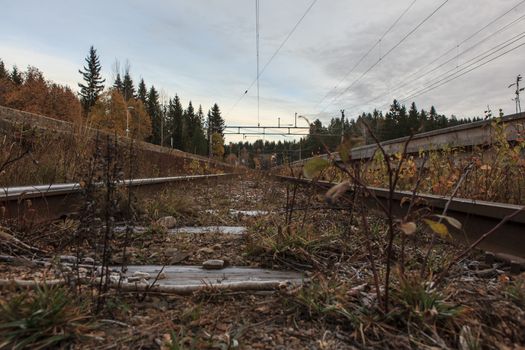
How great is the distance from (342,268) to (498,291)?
2.80 feet

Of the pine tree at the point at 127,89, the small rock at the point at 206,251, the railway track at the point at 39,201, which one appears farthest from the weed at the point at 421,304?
the pine tree at the point at 127,89

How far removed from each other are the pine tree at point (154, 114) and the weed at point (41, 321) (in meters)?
90.8

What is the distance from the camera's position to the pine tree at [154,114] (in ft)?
299

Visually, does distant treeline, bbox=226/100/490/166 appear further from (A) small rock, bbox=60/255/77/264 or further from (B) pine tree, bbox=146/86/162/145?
(B) pine tree, bbox=146/86/162/145

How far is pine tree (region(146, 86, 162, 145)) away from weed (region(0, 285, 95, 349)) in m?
90.8

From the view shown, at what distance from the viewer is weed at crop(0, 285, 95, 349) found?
132cm

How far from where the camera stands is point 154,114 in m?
99.2

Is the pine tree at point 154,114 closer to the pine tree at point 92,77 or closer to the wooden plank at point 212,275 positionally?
the pine tree at point 92,77

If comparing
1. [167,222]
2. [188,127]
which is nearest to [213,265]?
[167,222]

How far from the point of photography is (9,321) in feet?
4.57

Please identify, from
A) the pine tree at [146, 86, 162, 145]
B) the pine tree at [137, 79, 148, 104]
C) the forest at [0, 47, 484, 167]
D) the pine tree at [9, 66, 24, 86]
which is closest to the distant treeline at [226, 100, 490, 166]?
the forest at [0, 47, 484, 167]

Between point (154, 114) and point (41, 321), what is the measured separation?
10350 centimetres

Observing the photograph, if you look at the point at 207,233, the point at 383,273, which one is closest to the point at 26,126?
the point at 207,233

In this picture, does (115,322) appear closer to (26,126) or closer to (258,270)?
(258,270)
